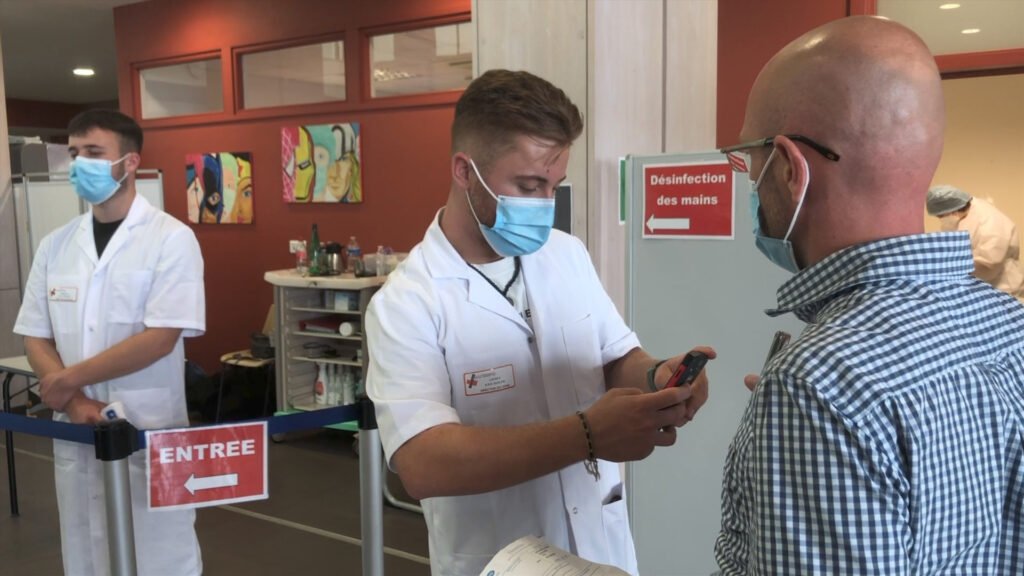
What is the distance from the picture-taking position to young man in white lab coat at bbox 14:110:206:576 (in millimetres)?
2516

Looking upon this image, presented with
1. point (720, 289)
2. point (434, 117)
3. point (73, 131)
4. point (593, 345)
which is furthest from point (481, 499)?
point (434, 117)

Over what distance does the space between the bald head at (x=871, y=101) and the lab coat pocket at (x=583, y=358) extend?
753 millimetres

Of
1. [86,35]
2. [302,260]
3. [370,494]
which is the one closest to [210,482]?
[370,494]

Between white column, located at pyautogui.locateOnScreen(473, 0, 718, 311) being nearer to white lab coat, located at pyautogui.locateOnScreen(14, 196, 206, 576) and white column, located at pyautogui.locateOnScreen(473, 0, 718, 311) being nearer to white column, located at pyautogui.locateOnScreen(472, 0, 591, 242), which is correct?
white column, located at pyautogui.locateOnScreen(472, 0, 591, 242)

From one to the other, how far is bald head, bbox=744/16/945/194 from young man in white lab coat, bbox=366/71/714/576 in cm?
52

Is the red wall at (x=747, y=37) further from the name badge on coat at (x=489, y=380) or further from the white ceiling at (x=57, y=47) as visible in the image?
the white ceiling at (x=57, y=47)

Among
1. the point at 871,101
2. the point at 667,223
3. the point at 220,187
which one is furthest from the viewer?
the point at 220,187

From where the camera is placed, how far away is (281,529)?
411 centimetres

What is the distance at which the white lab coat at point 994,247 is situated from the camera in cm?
557

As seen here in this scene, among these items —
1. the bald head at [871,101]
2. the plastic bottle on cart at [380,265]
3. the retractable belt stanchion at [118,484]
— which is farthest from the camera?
the plastic bottle on cart at [380,265]

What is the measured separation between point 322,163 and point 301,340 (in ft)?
5.82

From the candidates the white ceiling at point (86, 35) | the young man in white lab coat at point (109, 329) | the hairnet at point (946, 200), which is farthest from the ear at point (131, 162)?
the hairnet at point (946, 200)

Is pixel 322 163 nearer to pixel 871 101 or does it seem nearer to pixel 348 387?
pixel 348 387

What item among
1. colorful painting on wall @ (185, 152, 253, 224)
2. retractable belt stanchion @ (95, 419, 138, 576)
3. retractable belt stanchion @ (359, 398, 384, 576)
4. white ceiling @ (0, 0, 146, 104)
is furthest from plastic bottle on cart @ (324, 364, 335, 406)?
white ceiling @ (0, 0, 146, 104)
